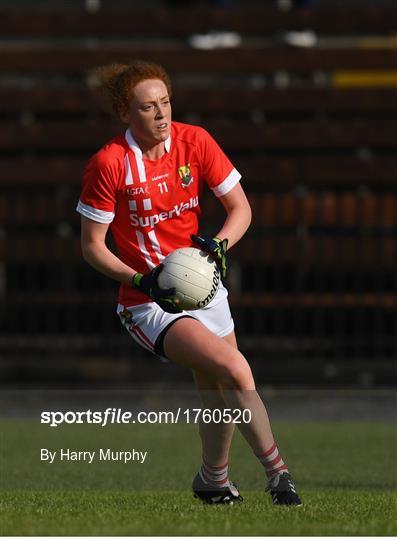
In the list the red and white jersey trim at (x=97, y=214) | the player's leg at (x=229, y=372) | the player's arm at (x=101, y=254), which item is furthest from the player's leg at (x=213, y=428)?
the red and white jersey trim at (x=97, y=214)

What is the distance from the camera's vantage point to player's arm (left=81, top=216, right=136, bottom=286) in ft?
20.7

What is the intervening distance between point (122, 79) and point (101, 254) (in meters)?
0.81

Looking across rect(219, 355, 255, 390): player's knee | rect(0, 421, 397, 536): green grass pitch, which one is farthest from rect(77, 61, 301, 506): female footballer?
rect(0, 421, 397, 536): green grass pitch

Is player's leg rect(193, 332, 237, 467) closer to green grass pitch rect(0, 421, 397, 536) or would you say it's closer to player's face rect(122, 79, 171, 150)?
green grass pitch rect(0, 421, 397, 536)

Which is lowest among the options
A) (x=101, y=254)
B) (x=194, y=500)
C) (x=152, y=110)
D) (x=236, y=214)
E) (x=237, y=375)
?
(x=194, y=500)

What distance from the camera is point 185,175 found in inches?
255

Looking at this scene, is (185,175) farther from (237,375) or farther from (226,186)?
(237,375)

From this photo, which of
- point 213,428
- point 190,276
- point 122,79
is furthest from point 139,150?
point 213,428

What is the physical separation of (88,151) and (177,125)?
9085mm

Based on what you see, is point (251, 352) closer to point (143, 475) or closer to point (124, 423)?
point (124, 423)

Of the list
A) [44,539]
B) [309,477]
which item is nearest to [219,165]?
[44,539]

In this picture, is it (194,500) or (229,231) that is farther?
(194,500)

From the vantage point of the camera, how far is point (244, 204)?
6641mm

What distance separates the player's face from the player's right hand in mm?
611
